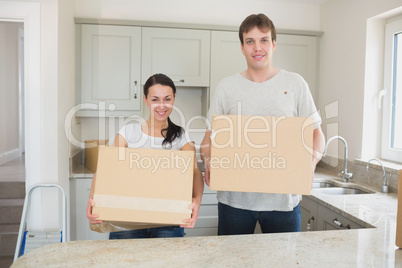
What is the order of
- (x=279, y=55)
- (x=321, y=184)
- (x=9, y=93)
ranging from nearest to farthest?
(x=321, y=184), (x=279, y=55), (x=9, y=93)

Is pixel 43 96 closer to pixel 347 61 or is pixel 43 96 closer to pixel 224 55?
pixel 224 55

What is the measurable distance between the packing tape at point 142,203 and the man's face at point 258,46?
0.61 metres

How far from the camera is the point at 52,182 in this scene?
228 cm

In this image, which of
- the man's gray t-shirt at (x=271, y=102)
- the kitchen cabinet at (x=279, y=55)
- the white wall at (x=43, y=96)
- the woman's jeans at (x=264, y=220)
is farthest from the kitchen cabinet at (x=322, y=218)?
the white wall at (x=43, y=96)

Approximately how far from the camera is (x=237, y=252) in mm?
1062

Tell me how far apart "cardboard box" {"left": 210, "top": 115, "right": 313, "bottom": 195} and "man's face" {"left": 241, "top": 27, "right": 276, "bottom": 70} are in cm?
30

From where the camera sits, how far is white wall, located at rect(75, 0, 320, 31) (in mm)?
2990

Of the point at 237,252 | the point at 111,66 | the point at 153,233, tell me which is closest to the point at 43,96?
the point at 111,66

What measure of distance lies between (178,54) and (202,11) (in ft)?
1.58

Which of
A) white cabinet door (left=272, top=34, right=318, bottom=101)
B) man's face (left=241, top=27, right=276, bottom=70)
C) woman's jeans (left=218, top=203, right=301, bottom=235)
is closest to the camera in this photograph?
man's face (left=241, top=27, right=276, bottom=70)

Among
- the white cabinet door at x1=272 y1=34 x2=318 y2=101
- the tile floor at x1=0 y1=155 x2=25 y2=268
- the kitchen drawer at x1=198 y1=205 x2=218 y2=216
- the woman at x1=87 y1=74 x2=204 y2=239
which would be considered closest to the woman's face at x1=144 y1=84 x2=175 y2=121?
the woman at x1=87 y1=74 x2=204 y2=239

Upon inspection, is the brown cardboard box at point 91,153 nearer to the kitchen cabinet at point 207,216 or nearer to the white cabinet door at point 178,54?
the white cabinet door at point 178,54

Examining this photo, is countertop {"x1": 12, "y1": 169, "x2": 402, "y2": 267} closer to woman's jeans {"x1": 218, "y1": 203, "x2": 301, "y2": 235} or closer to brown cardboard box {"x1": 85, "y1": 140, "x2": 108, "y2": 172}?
woman's jeans {"x1": 218, "y1": 203, "x2": 301, "y2": 235}

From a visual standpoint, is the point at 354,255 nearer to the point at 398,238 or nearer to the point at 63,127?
the point at 398,238
